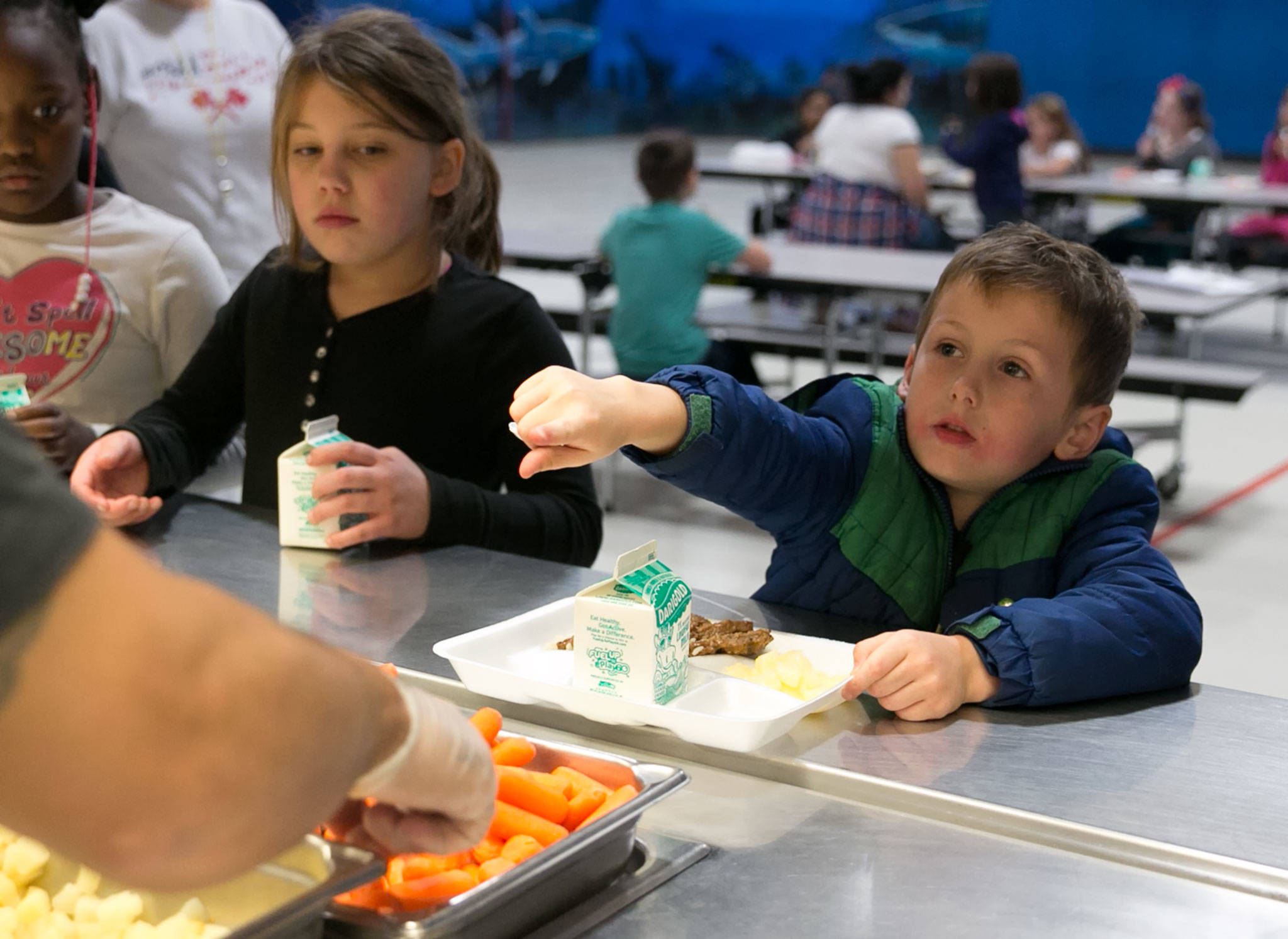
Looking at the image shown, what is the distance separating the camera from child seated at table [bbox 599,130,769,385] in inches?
195

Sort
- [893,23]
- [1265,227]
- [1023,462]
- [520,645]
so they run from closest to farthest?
1. [520,645]
2. [1023,462]
3. [1265,227]
4. [893,23]

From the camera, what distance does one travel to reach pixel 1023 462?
63.3 inches

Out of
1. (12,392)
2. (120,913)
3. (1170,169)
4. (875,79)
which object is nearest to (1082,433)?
(120,913)

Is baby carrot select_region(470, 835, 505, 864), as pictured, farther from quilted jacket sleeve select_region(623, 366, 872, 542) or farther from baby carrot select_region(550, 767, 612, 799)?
quilted jacket sleeve select_region(623, 366, 872, 542)

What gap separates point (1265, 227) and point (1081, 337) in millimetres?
6932

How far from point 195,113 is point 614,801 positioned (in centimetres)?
206

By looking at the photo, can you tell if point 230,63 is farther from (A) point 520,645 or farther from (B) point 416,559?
(A) point 520,645

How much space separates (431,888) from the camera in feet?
3.15

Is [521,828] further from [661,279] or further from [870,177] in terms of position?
[870,177]

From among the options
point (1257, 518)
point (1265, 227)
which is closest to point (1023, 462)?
point (1257, 518)

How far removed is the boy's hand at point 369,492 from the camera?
174 cm

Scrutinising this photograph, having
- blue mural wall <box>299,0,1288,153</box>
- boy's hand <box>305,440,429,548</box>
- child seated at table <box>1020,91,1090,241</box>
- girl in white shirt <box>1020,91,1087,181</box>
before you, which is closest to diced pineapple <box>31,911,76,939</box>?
boy's hand <box>305,440,429,548</box>

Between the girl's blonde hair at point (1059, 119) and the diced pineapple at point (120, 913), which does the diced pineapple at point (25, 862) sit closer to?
the diced pineapple at point (120, 913)

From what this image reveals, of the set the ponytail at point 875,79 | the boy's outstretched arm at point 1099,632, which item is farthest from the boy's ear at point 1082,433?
the ponytail at point 875,79
